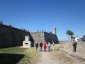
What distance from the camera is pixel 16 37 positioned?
194 ft

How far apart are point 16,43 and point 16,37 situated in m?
1.46

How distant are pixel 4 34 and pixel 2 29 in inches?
68.2

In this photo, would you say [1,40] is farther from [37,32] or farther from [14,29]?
[37,32]

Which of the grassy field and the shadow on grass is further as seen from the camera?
the grassy field

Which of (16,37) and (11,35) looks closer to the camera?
(11,35)

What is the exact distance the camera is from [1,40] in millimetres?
46844

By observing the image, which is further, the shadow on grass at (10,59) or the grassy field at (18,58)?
the grassy field at (18,58)

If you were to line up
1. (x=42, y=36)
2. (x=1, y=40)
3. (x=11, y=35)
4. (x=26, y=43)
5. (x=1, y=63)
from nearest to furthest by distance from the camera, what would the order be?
(x=1, y=63) < (x=1, y=40) < (x=26, y=43) < (x=11, y=35) < (x=42, y=36)

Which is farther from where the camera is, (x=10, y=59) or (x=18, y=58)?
(x=18, y=58)

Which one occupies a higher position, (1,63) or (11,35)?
(11,35)

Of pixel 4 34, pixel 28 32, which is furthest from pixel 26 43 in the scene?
pixel 28 32

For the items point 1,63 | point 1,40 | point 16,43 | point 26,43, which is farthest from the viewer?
point 16,43

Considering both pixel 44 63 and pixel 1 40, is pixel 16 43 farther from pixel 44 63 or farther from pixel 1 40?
pixel 44 63

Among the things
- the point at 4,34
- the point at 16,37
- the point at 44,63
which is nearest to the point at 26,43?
the point at 4,34
